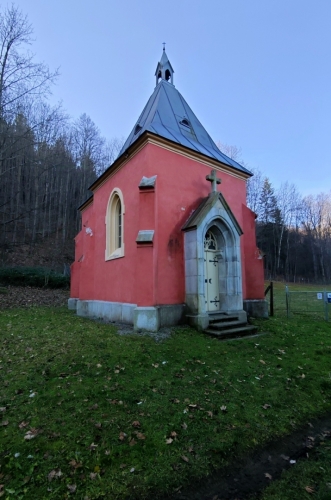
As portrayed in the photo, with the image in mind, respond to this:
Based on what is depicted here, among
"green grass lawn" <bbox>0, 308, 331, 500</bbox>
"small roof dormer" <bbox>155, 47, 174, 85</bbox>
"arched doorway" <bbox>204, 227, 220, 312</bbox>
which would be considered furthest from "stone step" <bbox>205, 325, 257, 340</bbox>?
A: "small roof dormer" <bbox>155, 47, 174, 85</bbox>

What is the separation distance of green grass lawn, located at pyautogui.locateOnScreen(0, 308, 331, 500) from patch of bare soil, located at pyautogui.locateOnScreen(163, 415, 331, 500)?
0.37 ft

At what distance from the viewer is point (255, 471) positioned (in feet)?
9.54

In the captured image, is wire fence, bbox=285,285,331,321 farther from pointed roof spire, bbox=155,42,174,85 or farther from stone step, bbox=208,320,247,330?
pointed roof spire, bbox=155,42,174,85

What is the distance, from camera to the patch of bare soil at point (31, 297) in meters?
14.3

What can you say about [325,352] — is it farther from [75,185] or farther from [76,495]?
[75,185]

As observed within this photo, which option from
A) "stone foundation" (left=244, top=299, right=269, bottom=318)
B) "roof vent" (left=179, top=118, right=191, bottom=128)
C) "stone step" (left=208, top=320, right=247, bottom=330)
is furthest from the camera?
"roof vent" (left=179, top=118, right=191, bottom=128)

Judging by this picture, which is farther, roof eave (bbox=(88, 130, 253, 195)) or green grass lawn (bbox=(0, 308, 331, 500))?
roof eave (bbox=(88, 130, 253, 195))

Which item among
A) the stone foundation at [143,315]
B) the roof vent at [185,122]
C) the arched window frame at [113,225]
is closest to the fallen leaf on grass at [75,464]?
the stone foundation at [143,315]

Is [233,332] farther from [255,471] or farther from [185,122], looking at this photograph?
[185,122]

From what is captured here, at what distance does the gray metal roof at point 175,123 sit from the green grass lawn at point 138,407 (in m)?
7.58

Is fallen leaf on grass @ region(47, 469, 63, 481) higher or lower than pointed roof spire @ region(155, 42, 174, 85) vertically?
lower

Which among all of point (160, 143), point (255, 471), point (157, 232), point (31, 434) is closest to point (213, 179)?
point (160, 143)

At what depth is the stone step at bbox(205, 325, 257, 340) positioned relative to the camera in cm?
783

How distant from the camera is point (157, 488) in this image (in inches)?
102
